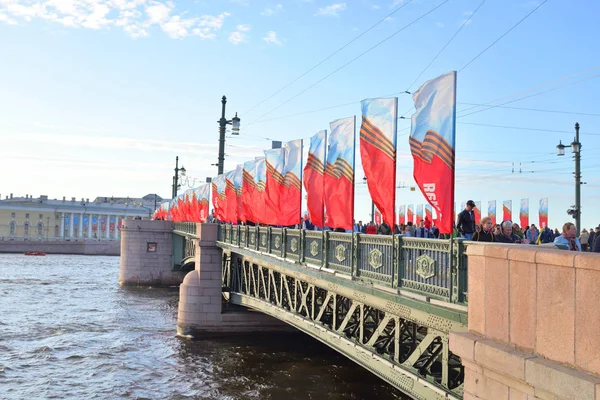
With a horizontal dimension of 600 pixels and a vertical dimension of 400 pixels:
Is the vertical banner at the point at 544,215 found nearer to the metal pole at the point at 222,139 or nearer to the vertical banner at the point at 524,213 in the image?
the vertical banner at the point at 524,213

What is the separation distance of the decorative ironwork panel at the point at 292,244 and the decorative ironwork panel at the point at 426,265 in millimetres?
5525

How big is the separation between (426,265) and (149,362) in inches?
555

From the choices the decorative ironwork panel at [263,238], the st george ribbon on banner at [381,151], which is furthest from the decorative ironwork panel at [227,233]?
the st george ribbon on banner at [381,151]

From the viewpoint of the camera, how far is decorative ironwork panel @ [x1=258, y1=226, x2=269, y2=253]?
17.5 meters


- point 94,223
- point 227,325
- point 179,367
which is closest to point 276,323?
point 227,325

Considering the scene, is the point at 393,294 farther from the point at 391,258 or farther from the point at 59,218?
the point at 59,218

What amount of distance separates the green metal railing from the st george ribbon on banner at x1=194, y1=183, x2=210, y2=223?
18.3 meters

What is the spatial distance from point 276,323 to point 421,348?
15436 millimetres

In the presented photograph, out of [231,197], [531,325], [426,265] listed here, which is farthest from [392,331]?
[231,197]

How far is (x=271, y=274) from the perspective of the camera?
58.8 ft

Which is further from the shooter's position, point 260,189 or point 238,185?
point 238,185

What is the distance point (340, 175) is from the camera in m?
12.5

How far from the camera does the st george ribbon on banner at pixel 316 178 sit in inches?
540

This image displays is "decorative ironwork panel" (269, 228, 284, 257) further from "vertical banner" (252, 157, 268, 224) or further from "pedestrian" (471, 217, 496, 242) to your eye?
"pedestrian" (471, 217, 496, 242)
